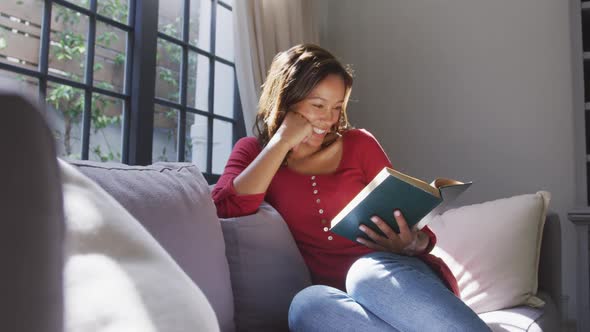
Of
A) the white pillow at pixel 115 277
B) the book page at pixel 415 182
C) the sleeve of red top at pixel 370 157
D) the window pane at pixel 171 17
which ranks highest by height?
the window pane at pixel 171 17

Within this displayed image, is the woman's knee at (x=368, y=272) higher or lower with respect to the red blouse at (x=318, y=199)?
lower

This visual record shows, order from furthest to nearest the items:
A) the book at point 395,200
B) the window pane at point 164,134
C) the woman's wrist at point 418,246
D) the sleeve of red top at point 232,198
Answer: the window pane at point 164,134 < the sleeve of red top at point 232,198 < the woman's wrist at point 418,246 < the book at point 395,200

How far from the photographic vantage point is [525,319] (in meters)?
1.50

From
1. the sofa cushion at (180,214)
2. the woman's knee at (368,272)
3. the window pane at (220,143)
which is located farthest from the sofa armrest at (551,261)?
the window pane at (220,143)

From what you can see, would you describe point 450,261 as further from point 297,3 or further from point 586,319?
point 297,3

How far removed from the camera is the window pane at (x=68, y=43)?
217cm

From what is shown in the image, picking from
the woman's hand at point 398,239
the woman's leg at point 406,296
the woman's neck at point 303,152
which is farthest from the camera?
the woman's neck at point 303,152

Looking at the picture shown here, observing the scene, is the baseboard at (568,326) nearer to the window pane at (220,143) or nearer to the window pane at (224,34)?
the window pane at (220,143)

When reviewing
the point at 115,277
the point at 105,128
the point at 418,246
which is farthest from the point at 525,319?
the point at 105,128

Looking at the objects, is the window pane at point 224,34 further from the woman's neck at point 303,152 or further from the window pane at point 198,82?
the woman's neck at point 303,152

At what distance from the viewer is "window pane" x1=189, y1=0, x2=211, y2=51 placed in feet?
9.36

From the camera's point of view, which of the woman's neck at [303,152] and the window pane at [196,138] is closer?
the woman's neck at [303,152]

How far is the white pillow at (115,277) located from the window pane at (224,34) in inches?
111

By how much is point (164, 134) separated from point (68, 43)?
2.02ft
